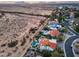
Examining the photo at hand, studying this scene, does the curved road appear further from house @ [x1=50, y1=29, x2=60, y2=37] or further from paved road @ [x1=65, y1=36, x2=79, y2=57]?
house @ [x1=50, y1=29, x2=60, y2=37]

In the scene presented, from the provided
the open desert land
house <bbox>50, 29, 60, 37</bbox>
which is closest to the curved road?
house <bbox>50, 29, 60, 37</bbox>

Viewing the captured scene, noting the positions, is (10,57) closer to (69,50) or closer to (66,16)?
(69,50)

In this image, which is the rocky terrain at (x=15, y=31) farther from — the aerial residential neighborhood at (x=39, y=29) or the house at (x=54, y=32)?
the house at (x=54, y=32)

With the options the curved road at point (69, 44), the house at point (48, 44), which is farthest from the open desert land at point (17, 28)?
the curved road at point (69, 44)

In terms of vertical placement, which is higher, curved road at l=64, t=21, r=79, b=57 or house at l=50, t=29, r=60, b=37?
house at l=50, t=29, r=60, b=37

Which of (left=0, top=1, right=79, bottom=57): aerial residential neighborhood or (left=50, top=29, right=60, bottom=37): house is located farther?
(left=50, top=29, right=60, bottom=37): house

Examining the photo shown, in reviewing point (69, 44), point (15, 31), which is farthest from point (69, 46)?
point (15, 31)

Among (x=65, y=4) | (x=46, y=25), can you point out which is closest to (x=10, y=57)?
(x=46, y=25)

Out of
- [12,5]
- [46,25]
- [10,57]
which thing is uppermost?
[12,5]
